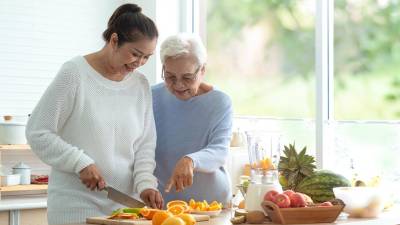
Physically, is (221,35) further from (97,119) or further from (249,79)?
(97,119)

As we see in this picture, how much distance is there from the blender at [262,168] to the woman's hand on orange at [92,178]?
0.54 meters

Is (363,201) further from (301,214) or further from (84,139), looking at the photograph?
(84,139)

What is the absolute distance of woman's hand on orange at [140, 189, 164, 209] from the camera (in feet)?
9.02

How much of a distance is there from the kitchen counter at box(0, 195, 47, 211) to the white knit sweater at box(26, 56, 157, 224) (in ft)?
4.06

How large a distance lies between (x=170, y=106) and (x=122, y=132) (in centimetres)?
34

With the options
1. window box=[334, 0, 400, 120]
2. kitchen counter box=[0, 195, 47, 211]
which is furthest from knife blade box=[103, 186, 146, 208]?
window box=[334, 0, 400, 120]

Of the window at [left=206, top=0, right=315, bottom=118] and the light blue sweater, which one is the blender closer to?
the light blue sweater

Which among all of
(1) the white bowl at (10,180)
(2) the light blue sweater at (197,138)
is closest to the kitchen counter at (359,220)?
(2) the light blue sweater at (197,138)

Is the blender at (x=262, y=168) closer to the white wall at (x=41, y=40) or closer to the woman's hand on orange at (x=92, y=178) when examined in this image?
the woman's hand on orange at (x=92, y=178)

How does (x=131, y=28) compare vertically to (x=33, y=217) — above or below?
above

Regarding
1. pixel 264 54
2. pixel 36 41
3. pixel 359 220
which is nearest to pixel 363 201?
pixel 359 220

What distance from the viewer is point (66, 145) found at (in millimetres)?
2652

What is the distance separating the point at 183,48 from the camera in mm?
2900

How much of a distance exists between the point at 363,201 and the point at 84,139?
1.05 metres
